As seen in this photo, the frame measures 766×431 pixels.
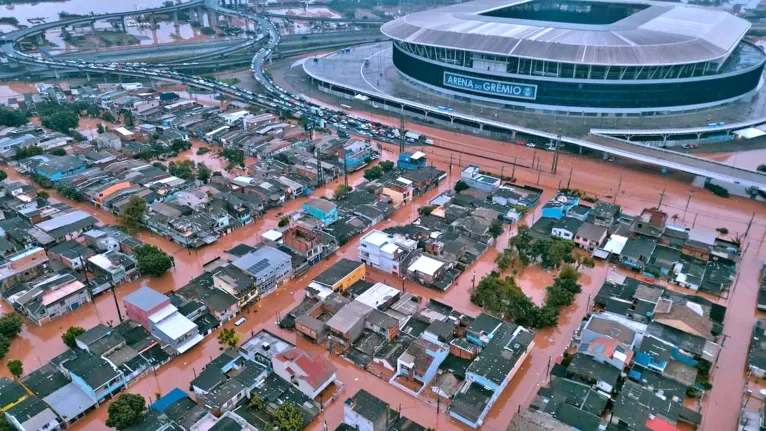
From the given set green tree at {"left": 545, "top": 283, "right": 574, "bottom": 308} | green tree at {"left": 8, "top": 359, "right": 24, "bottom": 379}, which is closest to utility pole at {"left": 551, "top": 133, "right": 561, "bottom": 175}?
green tree at {"left": 545, "top": 283, "right": 574, "bottom": 308}

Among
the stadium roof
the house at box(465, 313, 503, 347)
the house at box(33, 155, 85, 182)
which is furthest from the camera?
the stadium roof

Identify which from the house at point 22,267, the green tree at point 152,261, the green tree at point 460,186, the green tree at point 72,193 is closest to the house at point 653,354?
the green tree at point 460,186

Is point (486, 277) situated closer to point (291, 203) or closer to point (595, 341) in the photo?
point (595, 341)

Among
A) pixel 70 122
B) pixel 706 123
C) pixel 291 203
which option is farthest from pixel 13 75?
pixel 706 123

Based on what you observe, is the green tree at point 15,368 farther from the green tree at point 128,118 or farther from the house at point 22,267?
the green tree at point 128,118

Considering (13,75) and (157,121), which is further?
(13,75)

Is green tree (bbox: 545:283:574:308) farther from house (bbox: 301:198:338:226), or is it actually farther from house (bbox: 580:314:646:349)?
house (bbox: 301:198:338:226)
